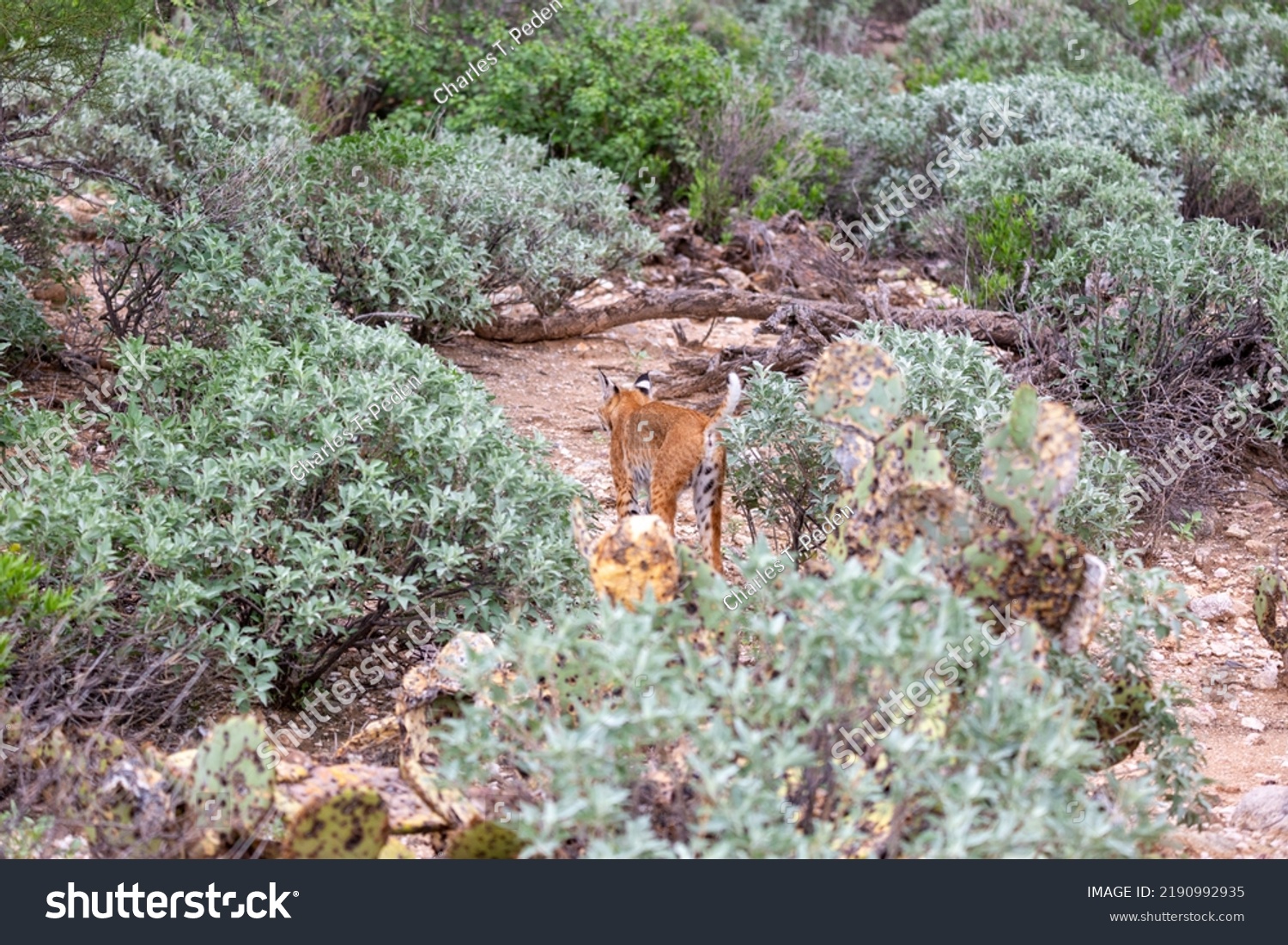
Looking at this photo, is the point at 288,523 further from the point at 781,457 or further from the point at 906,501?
the point at 906,501

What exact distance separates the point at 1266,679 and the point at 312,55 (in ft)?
25.6

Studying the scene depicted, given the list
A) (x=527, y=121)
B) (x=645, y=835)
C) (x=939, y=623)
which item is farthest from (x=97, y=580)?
(x=527, y=121)

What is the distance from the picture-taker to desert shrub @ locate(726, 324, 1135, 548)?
468 cm

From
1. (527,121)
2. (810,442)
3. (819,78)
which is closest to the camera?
(810,442)

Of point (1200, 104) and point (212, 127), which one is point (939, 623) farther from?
point (1200, 104)

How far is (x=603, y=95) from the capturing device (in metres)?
9.37

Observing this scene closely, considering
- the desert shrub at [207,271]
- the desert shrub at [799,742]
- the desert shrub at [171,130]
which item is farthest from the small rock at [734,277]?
the desert shrub at [799,742]

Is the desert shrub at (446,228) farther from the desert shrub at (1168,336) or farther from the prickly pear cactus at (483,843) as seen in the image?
the prickly pear cactus at (483,843)

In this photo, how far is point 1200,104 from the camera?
10.9m

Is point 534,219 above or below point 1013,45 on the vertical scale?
above

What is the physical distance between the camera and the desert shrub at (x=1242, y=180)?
8.33 m

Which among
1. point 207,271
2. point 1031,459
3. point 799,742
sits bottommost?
point 207,271

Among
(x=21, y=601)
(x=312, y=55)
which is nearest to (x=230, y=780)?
(x=21, y=601)

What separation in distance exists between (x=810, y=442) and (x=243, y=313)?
2.45 metres
